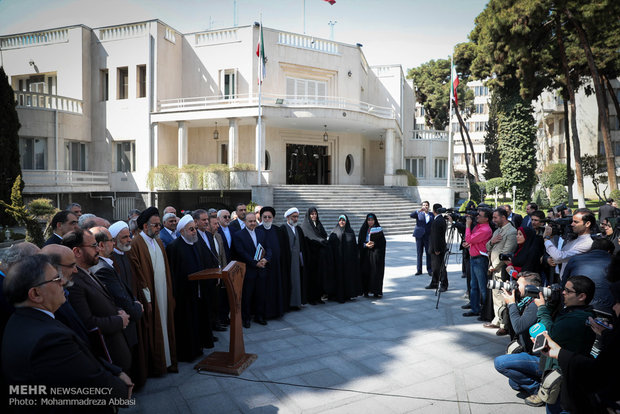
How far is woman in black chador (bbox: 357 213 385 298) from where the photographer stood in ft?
27.2

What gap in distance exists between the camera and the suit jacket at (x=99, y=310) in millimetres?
3037

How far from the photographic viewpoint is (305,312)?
738cm

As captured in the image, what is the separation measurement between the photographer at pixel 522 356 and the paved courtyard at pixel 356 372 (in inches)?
8.1

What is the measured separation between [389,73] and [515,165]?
11299mm

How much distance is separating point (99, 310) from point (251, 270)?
12.1 feet

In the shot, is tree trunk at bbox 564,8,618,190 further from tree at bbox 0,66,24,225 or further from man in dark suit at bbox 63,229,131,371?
tree at bbox 0,66,24,225

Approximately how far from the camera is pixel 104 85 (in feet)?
76.4

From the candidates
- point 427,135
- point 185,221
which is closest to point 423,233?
point 185,221

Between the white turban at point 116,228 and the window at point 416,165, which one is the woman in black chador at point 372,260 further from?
the window at point 416,165

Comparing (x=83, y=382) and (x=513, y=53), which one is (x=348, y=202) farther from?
(x=83, y=382)

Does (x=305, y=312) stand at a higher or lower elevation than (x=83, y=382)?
lower

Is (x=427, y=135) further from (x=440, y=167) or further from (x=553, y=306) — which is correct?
(x=553, y=306)

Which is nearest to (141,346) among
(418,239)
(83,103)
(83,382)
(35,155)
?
(83,382)

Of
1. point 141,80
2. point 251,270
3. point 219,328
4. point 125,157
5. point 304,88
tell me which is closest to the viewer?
point 219,328
